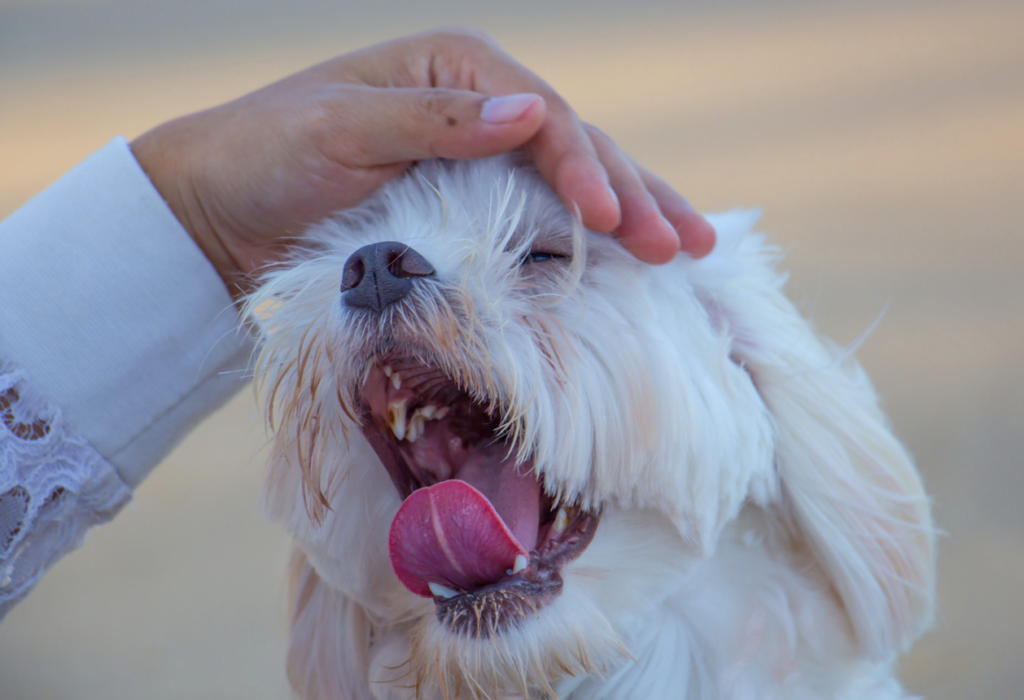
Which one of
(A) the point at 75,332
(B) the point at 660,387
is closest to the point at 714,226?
(B) the point at 660,387

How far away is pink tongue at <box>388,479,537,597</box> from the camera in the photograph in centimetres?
87

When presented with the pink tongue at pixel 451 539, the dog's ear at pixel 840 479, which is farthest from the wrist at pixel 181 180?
the dog's ear at pixel 840 479

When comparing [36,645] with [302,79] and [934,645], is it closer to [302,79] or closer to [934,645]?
[302,79]

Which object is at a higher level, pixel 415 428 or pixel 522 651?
pixel 415 428

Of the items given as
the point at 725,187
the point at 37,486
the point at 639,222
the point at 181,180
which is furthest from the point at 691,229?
the point at 725,187

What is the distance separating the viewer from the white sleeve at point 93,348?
108 centimetres

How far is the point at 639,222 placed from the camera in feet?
3.28

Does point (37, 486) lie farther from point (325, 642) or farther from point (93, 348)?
point (325, 642)

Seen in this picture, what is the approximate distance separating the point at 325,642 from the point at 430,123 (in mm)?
700

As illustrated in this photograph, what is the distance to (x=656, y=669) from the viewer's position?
1022 mm

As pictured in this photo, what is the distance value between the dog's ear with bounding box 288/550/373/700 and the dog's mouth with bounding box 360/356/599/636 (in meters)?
0.27

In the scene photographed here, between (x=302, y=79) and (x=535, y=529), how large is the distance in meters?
0.69

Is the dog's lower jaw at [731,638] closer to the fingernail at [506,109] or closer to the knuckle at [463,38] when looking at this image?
the fingernail at [506,109]

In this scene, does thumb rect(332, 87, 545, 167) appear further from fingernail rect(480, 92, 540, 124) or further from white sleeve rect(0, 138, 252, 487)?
white sleeve rect(0, 138, 252, 487)
